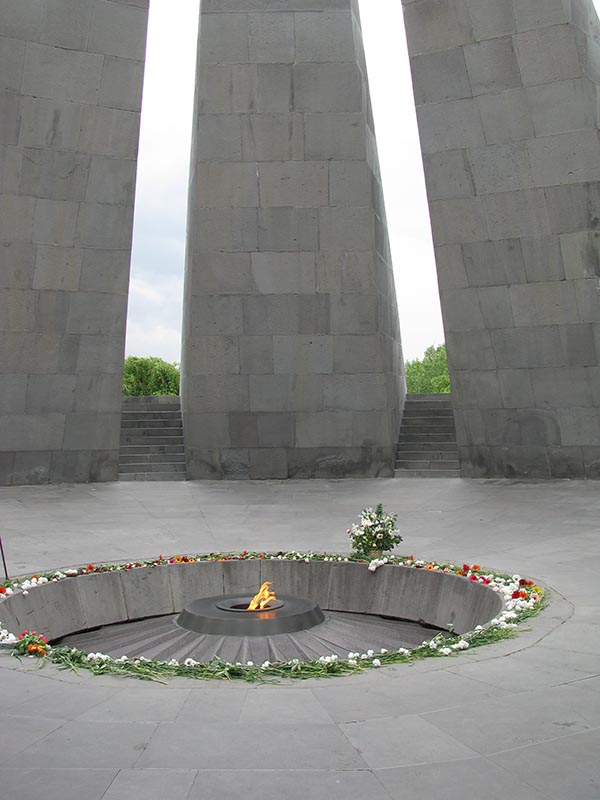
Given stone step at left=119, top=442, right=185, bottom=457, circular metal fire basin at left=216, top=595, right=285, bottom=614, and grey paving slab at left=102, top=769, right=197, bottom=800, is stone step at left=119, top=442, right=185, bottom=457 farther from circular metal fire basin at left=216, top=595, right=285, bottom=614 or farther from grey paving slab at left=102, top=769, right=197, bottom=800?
grey paving slab at left=102, top=769, right=197, bottom=800

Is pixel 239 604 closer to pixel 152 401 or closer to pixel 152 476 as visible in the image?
pixel 152 476

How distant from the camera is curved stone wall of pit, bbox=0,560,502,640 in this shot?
24.7ft

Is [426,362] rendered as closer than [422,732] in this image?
No

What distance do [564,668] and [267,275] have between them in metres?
13.0

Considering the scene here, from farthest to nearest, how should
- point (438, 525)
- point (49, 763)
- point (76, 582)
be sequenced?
point (438, 525) < point (76, 582) < point (49, 763)

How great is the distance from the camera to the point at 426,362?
77812 millimetres

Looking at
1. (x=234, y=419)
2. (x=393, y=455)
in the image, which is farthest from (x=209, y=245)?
(x=393, y=455)

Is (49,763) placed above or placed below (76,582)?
below

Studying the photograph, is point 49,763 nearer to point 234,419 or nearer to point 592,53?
point 234,419

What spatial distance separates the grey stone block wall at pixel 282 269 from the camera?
17047 millimetres

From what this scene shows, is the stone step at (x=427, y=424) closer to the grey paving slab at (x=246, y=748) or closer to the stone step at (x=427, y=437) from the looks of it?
the stone step at (x=427, y=437)

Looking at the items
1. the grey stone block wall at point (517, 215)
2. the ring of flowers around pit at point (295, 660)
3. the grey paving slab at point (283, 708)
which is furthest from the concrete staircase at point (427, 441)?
the grey paving slab at point (283, 708)

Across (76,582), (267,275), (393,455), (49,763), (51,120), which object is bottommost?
(49,763)

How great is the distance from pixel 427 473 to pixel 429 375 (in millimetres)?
58349
